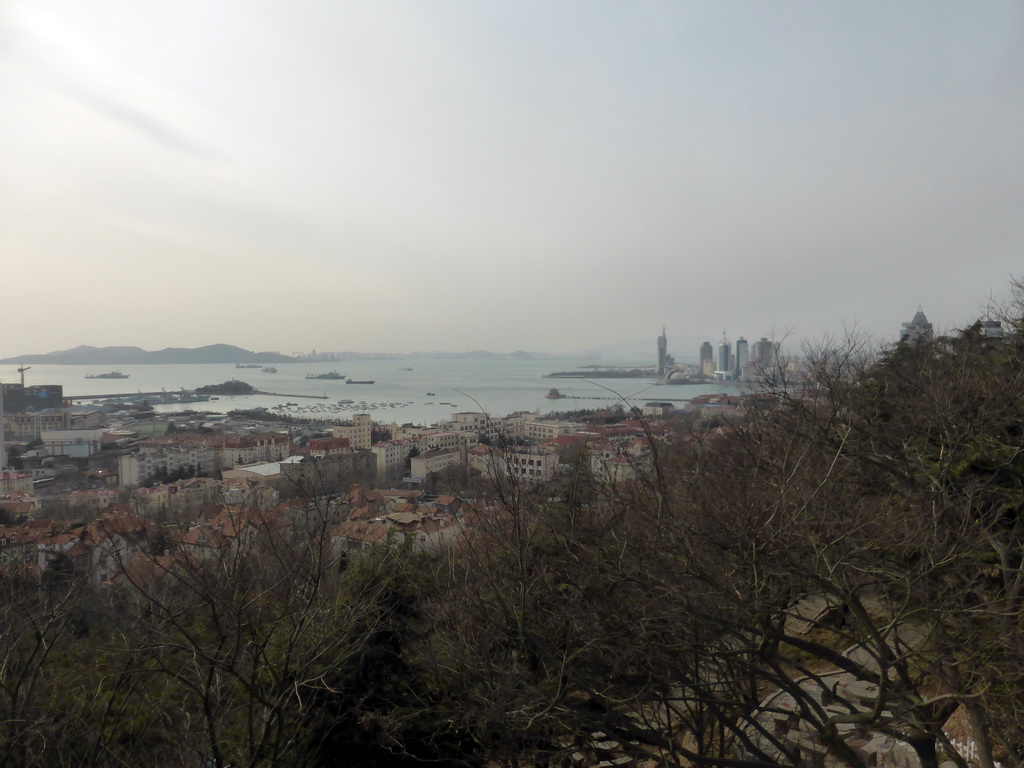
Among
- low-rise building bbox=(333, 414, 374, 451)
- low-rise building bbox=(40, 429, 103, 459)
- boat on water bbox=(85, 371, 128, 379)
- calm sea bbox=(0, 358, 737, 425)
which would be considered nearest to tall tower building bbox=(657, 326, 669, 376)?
calm sea bbox=(0, 358, 737, 425)

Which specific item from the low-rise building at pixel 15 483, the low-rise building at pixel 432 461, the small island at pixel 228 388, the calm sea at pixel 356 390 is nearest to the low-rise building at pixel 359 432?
the calm sea at pixel 356 390

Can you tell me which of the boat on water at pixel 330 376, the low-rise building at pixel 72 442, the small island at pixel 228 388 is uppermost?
the boat on water at pixel 330 376

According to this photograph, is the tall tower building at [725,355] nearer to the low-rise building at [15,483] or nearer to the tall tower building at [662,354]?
the tall tower building at [662,354]

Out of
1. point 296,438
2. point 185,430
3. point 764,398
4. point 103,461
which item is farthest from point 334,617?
point 185,430

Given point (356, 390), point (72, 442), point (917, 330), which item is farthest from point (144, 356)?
point (917, 330)

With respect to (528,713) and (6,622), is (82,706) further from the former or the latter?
(528,713)

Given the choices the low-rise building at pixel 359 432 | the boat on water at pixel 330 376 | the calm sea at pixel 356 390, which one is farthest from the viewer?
the boat on water at pixel 330 376
